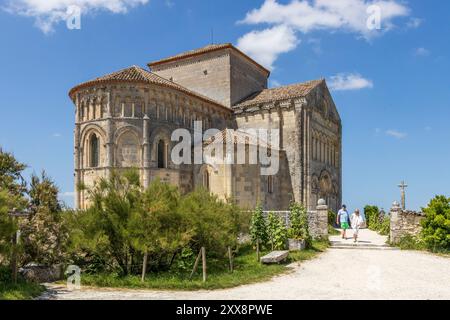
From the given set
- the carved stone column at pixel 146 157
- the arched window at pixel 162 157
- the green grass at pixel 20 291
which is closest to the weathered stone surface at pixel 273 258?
the green grass at pixel 20 291

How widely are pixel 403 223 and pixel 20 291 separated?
16064 mm

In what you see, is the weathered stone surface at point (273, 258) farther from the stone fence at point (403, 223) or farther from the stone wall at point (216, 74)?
the stone wall at point (216, 74)

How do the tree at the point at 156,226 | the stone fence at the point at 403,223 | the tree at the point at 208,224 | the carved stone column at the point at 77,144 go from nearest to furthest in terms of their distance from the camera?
1. the tree at the point at 156,226
2. the tree at the point at 208,224
3. the stone fence at the point at 403,223
4. the carved stone column at the point at 77,144

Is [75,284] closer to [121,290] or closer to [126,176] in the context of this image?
[121,290]

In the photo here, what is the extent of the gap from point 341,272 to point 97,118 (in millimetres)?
17435

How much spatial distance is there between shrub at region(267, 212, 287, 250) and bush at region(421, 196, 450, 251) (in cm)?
619

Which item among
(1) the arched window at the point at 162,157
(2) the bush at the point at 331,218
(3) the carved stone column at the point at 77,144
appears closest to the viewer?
(3) the carved stone column at the point at 77,144

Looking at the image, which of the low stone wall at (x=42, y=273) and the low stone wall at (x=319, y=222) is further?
the low stone wall at (x=319, y=222)

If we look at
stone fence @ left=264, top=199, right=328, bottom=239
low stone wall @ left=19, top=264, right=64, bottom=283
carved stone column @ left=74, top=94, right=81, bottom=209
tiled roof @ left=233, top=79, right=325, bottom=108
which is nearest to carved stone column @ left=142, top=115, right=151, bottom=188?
carved stone column @ left=74, top=94, right=81, bottom=209

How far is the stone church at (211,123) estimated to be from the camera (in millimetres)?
23828

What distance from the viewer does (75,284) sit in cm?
1092

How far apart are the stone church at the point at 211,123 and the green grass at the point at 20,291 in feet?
30.2

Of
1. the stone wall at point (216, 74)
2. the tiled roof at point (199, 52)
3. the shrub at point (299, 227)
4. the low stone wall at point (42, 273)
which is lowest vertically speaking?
the low stone wall at point (42, 273)
